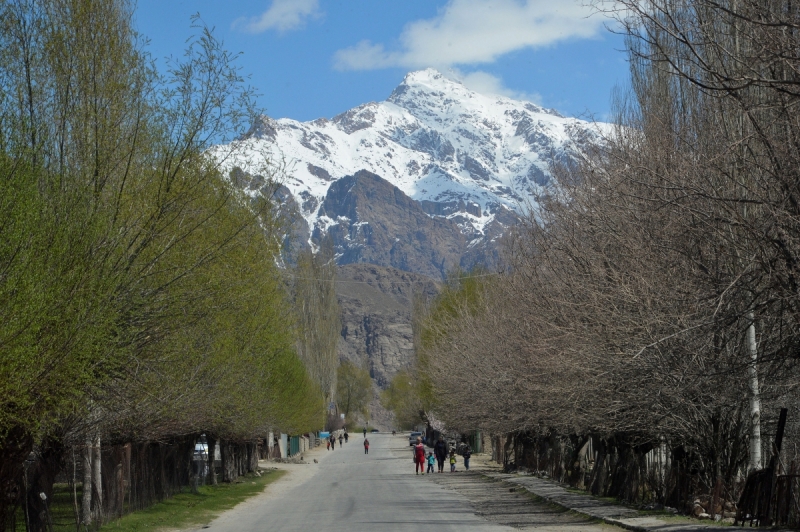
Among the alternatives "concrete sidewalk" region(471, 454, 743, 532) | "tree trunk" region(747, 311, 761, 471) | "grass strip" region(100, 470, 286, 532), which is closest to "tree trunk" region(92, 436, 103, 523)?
"grass strip" region(100, 470, 286, 532)

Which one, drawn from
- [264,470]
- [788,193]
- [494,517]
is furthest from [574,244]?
[264,470]

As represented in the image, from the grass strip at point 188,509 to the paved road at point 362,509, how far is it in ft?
2.18

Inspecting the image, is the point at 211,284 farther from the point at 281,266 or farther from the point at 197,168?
the point at 281,266

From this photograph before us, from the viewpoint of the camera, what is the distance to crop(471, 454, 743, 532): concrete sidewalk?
18641 mm

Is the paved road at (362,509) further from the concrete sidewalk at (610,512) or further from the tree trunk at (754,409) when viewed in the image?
the tree trunk at (754,409)

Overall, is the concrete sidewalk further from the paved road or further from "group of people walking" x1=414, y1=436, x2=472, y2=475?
"group of people walking" x1=414, y1=436, x2=472, y2=475

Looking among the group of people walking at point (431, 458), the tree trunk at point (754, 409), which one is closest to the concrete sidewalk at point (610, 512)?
the tree trunk at point (754, 409)

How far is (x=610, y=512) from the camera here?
915 inches

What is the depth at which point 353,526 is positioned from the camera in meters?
21.0

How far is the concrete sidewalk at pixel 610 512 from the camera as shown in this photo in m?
18.6

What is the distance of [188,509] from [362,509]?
18.1 ft

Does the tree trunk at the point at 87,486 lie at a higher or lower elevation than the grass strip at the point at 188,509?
higher

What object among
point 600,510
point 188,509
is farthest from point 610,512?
point 188,509

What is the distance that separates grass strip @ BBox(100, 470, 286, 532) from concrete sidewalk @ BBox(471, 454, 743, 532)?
9.76 m
